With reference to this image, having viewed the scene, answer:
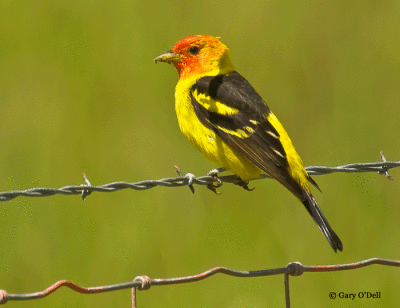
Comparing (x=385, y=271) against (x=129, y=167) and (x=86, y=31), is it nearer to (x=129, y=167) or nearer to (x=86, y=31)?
(x=129, y=167)

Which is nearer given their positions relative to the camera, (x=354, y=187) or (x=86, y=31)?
(x=354, y=187)

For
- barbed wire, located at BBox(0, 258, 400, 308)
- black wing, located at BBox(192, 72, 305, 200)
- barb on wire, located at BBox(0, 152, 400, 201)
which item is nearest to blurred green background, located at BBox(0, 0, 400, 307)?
barb on wire, located at BBox(0, 152, 400, 201)

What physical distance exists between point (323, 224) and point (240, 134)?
2.98 feet

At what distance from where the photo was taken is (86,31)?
850 centimetres

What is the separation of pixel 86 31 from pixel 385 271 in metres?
4.43

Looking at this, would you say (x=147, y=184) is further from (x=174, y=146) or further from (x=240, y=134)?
(x=174, y=146)

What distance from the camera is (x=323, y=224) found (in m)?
4.76

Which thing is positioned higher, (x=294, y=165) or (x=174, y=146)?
(x=174, y=146)

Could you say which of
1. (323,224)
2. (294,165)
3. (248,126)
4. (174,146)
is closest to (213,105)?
(248,126)

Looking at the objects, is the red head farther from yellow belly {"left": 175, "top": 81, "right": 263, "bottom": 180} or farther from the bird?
yellow belly {"left": 175, "top": 81, "right": 263, "bottom": 180}

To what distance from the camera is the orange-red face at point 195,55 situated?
6.03m

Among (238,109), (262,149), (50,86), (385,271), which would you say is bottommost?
(385,271)

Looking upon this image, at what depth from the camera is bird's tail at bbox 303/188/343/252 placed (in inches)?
182

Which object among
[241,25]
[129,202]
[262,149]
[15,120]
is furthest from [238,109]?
[241,25]
